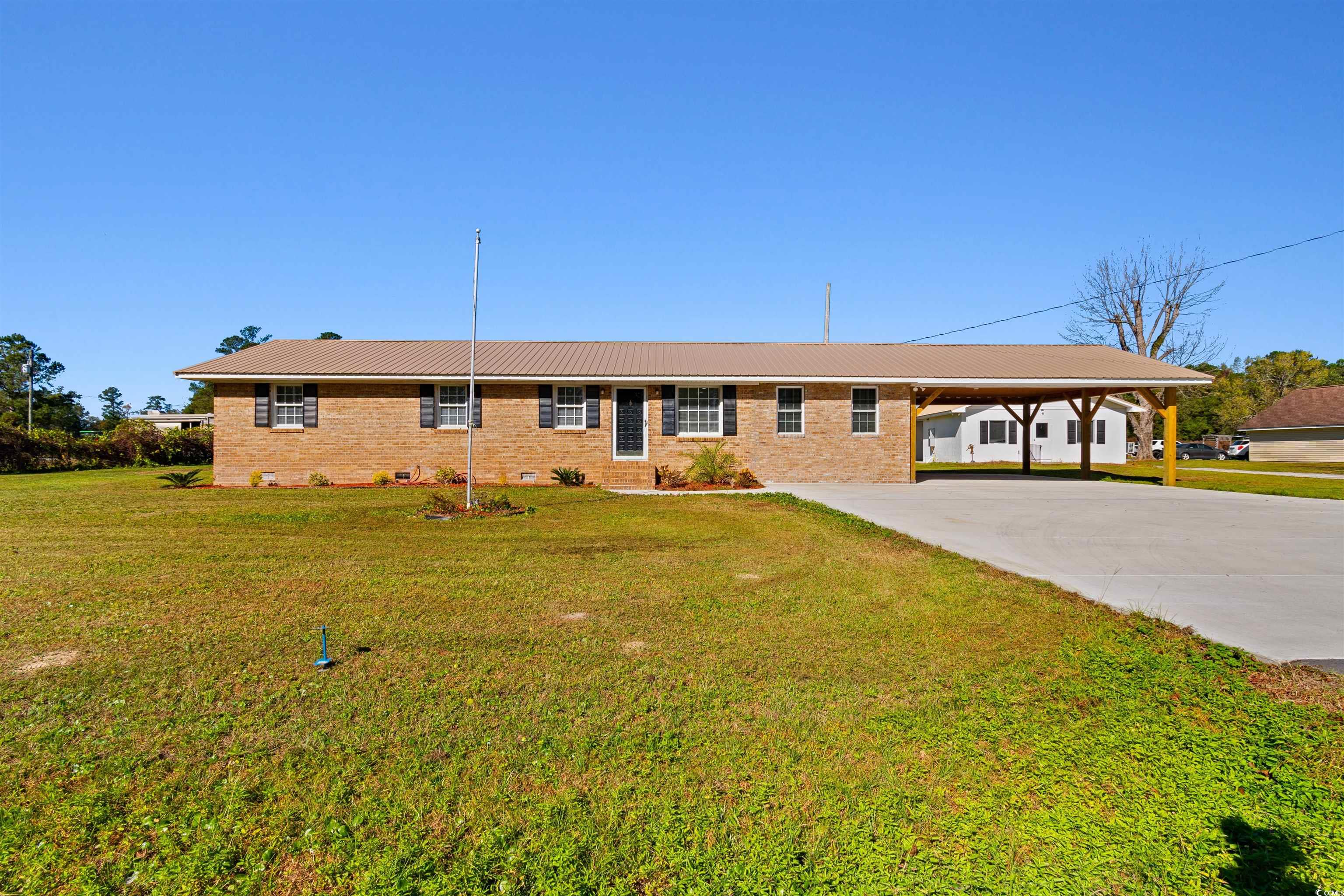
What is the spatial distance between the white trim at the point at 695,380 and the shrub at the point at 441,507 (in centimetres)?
620

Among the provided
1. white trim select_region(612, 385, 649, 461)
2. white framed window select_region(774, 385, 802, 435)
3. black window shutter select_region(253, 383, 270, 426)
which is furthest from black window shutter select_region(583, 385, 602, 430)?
black window shutter select_region(253, 383, 270, 426)

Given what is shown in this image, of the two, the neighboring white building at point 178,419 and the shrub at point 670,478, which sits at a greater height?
the neighboring white building at point 178,419

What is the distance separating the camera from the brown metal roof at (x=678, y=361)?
18.9 metres

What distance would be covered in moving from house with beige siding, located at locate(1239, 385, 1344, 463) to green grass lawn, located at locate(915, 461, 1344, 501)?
3.52 metres

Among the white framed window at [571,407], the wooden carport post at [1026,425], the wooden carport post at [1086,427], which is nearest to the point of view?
the white framed window at [571,407]

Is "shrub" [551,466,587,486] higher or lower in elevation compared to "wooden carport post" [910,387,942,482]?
lower

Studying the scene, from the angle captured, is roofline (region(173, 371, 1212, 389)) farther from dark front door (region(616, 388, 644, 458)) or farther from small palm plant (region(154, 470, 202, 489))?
small palm plant (region(154, 470, 202, 489))

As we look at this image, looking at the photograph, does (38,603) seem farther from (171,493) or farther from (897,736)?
(171,493)

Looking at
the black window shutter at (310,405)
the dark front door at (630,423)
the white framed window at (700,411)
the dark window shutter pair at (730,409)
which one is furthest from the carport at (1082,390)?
the black window shutter at (310,405)

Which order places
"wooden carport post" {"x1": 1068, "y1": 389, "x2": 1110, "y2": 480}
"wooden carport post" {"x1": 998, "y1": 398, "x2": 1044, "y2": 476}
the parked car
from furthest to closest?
the parked car, "wooden carport post" {"x1": 998, "y1": 398, "x2": 1044, "y2": 476}, "wooden carport post" {"x1": 1068, "y1": 389, "x2": 1110, "y2": 480}

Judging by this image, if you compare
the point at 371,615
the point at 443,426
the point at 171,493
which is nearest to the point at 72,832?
the point at 371,615

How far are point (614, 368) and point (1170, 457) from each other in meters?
15.6

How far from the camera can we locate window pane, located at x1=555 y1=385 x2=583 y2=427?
755 inches

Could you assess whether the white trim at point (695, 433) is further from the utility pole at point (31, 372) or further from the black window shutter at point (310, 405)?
the utility pole at point (31, 372)
